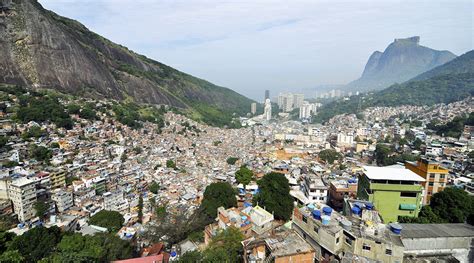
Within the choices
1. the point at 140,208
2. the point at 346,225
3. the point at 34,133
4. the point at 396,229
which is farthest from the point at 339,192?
the point at 34,133

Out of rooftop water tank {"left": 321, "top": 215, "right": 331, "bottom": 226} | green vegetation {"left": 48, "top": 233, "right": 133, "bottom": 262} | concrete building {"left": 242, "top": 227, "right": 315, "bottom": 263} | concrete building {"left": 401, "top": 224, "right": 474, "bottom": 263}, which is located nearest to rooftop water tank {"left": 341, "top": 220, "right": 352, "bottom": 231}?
rooftop water tank {"left": 321, "top": 215, "right": 331, "bottom": 226}

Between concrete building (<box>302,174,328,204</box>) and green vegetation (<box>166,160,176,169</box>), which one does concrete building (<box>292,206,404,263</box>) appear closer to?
concrete building (<box>302,174,328,204</box>)

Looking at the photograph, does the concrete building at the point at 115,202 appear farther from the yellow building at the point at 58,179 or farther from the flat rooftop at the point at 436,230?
the flat rooftop at the point at 436,230

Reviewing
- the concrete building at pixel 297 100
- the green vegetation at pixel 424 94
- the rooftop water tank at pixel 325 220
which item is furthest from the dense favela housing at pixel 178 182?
the concrete building at pixel 297 100

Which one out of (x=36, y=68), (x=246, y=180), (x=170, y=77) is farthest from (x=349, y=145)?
(x=170, y=77)

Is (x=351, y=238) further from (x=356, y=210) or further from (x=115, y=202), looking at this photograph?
(x=115, y=202)

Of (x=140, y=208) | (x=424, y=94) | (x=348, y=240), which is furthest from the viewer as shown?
(x=424, y=94)
